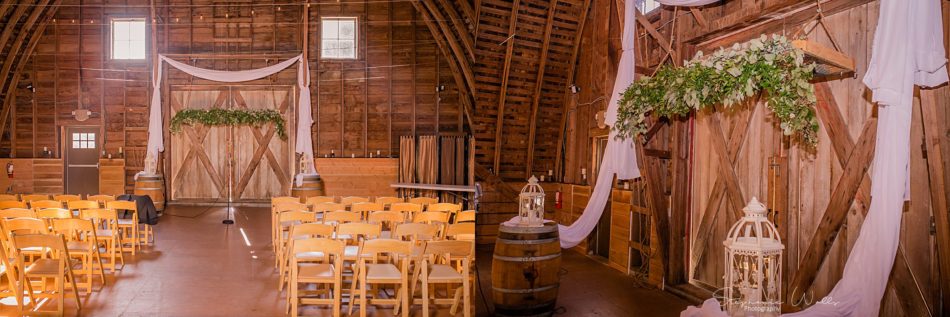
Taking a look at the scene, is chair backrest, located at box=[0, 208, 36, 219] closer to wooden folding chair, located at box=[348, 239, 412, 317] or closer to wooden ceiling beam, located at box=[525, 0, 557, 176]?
wooden folding chair, located at box=[348, 239, 412, 317]

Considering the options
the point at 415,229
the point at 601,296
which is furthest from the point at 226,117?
the point at 601,296

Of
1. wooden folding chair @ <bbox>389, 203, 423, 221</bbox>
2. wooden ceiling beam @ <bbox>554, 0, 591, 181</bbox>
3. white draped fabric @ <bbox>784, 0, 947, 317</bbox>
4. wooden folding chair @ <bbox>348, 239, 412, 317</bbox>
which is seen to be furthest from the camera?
wooden ceiling beam @ <bbox>554, 0, 591, 181</bbox>

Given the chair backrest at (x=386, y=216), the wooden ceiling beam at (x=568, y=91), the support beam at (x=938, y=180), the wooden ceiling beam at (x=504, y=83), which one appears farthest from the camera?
the wooden ceiling beam at (x=568, y=91)

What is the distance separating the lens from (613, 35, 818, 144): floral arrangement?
16.1 ft

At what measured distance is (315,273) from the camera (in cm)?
572

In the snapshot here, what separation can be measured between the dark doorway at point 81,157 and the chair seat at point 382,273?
42.8 ft

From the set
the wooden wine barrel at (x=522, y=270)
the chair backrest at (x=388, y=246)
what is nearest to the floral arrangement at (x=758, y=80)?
the wooden wine barrel at (x=522, y=270)

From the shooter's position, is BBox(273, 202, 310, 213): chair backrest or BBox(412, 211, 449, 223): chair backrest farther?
BBox(273, 202, 310, 213): chair backrest

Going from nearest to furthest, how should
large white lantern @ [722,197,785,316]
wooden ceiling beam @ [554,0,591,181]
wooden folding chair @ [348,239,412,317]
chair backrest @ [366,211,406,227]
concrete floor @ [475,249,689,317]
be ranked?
large white lantern @ [722,197,785,316], wooden folding chair @ [348,239,412,317], concrete floor @ [475,249,689,317], chair backrest @ [366,211,406,227], wooden ceiling beam @ [554,0,591,181]

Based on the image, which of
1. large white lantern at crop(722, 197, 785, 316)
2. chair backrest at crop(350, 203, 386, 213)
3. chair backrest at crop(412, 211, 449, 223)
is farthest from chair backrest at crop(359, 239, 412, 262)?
chair backrest at crop(350, 203, 386, 213)

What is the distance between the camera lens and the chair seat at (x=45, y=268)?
18.8 ft

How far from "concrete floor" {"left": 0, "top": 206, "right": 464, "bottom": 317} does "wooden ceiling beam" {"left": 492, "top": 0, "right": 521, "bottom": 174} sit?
4.04 metres

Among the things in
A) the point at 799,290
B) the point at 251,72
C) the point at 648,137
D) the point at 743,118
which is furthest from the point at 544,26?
A: the point at 251,72

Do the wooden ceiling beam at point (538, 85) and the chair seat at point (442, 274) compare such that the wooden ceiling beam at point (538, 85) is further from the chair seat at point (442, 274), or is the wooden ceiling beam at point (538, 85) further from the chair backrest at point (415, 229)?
the chair seat at point (442, 274)
